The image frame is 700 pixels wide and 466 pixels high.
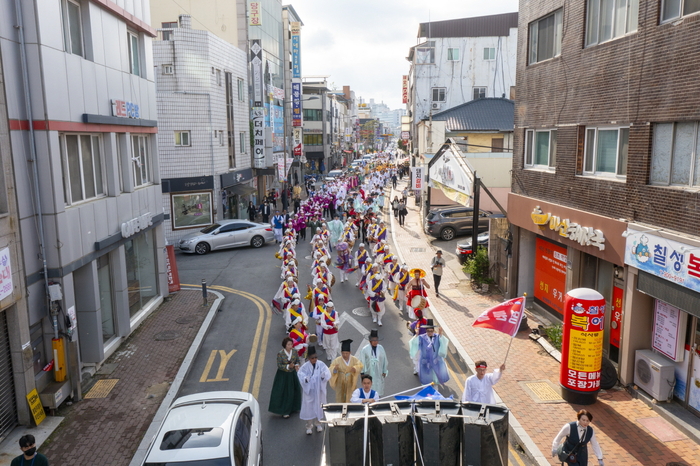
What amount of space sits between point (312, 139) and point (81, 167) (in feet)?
225

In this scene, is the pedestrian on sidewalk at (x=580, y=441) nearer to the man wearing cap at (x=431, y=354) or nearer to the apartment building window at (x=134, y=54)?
the man wearing cap at (x=431, y=354)

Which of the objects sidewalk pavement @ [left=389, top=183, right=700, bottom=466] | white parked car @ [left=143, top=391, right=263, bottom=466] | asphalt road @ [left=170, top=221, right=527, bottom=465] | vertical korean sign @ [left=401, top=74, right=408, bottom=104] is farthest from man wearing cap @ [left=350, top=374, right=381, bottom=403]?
vertical korean sign @ [left=401, top=74, right=408, bottom=104]

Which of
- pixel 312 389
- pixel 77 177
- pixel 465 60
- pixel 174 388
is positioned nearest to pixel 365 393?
pixel 312 389

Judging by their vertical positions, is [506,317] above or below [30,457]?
above

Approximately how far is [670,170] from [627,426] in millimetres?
4665

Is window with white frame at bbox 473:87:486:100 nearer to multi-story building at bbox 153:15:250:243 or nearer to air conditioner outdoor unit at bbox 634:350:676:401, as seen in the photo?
multi-story building at bbox 153:15:250:243

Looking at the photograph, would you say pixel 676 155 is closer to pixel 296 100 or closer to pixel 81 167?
pixel 81 167

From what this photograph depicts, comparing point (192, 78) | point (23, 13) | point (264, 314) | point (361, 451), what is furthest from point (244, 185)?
point (361, 451)

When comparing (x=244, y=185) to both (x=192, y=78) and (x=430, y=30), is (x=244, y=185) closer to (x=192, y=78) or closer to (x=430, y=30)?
(x=192, y=78)

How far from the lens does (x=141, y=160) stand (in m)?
16.8

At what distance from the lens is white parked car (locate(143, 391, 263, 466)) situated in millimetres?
6801

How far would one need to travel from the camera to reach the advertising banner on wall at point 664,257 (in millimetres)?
8914

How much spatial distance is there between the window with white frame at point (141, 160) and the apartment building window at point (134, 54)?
192 cm

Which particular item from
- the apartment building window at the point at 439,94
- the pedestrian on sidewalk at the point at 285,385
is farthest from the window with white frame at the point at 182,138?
the apartment building window at the point at 439,94
